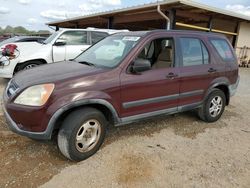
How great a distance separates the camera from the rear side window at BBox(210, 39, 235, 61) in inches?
184

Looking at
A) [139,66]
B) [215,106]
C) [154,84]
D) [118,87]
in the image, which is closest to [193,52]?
[154,84]

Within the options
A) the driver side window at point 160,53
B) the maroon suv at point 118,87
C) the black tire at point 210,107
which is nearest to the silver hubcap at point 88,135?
the maroon suv at point 118,87

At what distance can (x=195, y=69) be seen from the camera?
13.9 feet

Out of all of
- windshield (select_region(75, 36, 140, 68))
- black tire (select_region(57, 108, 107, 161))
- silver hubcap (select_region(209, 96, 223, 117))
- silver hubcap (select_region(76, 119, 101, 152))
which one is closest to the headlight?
black tire (select_region(57, 108, 107, 161))

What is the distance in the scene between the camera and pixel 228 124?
4832mm

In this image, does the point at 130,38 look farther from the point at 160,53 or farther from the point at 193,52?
the point at 193,52

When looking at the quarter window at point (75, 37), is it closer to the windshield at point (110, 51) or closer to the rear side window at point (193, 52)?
the windshield at point (110, 51)

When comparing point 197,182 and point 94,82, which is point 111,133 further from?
point 197,182

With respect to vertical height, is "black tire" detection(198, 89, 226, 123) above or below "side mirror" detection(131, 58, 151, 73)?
below

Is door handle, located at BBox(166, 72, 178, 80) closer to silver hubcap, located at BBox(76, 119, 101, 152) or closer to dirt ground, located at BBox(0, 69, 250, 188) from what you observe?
dirt ground, located at BBox(0, 69, 250, 188)

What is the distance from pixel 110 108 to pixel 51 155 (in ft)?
3.51

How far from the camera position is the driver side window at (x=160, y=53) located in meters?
4.01

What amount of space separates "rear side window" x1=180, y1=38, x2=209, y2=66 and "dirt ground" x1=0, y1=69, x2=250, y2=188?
1282 mm

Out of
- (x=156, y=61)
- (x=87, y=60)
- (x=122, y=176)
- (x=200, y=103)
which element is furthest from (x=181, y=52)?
(x=122, y=176)
